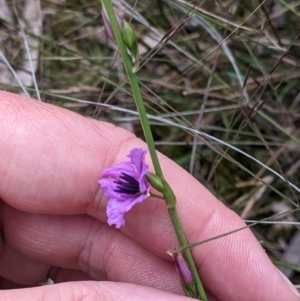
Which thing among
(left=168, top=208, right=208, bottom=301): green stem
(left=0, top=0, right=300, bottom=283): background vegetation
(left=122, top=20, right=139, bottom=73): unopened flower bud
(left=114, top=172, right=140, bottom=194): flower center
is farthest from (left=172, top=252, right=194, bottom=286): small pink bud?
(left=0, top=0, right=300, bottom=283): background vegetation

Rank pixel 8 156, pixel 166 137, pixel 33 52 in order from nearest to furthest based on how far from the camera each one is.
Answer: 1. pixel 8 156
2. pixel 166 137
3. pixel 33 52

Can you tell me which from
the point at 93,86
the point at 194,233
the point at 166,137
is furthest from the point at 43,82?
the point at 194,233

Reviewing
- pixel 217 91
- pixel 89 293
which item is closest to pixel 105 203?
pixel 89 293

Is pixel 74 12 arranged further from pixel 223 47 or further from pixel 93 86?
pixel 223 47

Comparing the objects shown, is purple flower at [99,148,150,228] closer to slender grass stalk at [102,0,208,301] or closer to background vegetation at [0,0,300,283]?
slender grass stalk at [102,0,208,301]

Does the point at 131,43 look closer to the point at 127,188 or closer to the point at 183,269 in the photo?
the point at 127,188

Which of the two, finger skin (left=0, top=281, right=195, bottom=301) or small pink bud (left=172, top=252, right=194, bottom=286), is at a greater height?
small pink bud (left=172, top=252, right=194, bottom=286)
